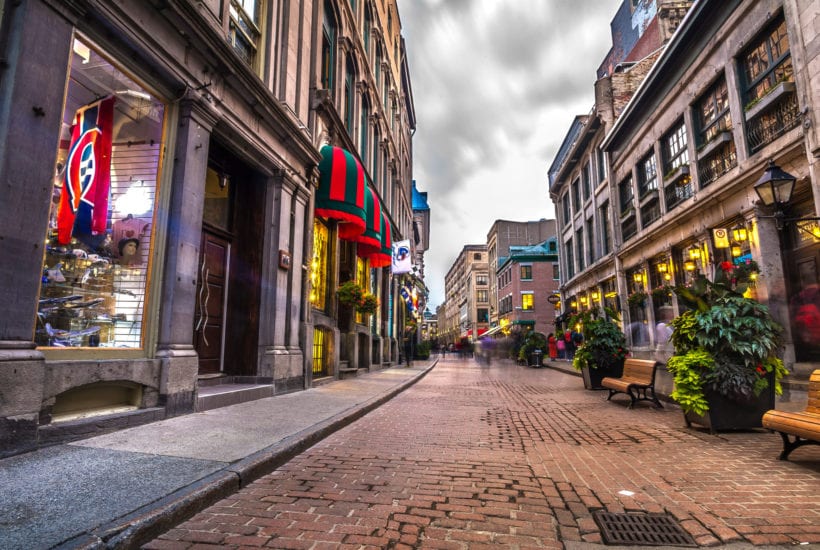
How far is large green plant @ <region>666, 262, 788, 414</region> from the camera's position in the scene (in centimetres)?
606

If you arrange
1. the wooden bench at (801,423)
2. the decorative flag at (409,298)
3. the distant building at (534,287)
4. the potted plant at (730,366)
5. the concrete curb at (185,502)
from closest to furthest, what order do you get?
the concrete curb at (185,502) → the wooden bench at (801,423) → the potted plant at (730,366) → the decorative flag at (409,298) → the distant building at (534,287)

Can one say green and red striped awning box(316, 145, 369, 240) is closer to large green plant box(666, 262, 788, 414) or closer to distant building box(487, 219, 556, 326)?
large green plant box(666, 262, 788, 414)

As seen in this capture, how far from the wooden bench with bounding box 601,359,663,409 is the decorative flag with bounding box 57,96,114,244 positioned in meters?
9.27

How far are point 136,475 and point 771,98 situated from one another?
48.3 feet

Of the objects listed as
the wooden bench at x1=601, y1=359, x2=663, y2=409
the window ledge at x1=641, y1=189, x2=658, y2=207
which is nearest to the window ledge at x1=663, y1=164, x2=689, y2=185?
the window ledge at x1=641, y1=189, x2=658, y2=207

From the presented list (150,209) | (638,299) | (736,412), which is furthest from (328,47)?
(638,299)

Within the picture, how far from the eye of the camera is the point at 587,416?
25.3 feet

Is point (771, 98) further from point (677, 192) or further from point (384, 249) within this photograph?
point (384, 249)

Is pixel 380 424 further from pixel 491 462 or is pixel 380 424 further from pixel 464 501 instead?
pixel 464 501

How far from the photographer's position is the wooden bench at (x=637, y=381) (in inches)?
335

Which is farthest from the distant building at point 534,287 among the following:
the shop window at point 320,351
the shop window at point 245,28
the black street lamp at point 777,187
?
the shop window at point 245,28

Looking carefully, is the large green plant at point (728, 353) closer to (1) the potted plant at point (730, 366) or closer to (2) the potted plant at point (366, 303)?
(1) the potted plant at point (730, 366)

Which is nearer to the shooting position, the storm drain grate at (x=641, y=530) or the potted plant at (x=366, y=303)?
the storm drain grate at (x=641, y=530)

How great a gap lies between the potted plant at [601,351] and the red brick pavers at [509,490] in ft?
16.1
